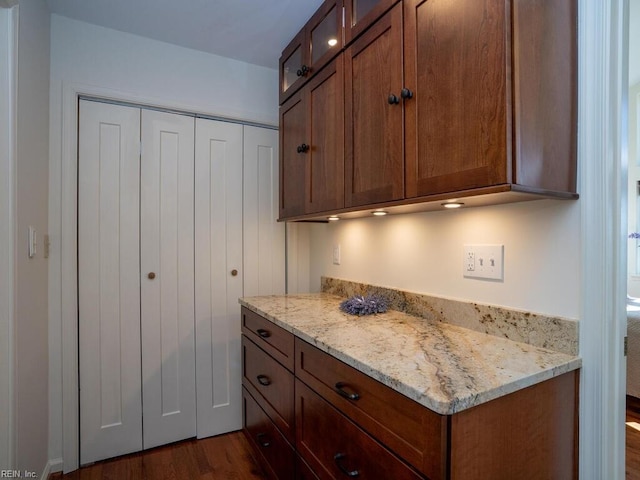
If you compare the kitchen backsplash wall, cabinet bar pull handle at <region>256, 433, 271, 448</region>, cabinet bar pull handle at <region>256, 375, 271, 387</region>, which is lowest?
cabinet bar pull handle at <region>256, 433, 271, 448</region>

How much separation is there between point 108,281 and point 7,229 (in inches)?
28.3

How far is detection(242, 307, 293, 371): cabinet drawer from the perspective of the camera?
141 centimetres

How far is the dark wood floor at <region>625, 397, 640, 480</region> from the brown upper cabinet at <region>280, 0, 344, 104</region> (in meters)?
2.49

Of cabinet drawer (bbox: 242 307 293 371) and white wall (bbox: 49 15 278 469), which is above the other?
white wall (bbox: 49 15 278 469)

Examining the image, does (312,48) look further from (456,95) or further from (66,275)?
(66,275)

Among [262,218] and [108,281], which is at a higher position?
[262,218]

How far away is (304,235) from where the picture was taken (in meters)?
2.50

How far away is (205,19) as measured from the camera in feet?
6.06

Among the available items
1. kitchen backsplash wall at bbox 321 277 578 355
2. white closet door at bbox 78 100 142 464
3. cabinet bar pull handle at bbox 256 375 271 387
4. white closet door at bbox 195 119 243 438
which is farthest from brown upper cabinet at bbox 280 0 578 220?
white closet door at bbox 78 100 142 464

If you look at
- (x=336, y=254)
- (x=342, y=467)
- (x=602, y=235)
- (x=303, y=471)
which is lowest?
(x=303, y=471)

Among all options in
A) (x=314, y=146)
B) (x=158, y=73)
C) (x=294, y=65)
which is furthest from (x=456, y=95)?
(x=158, y=73)

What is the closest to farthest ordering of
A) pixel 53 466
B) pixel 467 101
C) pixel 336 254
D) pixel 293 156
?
1. pixel 467 101
2. pixel 53 466
3. pixel 293 156
4. pixel 336 254

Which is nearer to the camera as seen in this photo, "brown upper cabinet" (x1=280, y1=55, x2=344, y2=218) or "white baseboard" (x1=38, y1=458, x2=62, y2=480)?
"brown upper cabinet" (x1=280, y1=55, x2=344, y2=218)

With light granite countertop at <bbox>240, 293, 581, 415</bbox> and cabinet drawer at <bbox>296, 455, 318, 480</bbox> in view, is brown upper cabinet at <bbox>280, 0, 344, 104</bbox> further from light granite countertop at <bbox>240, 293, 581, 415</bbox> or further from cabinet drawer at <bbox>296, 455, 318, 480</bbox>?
cabinet drawer at <bbox>296, 455, 318, 480</bbox>
